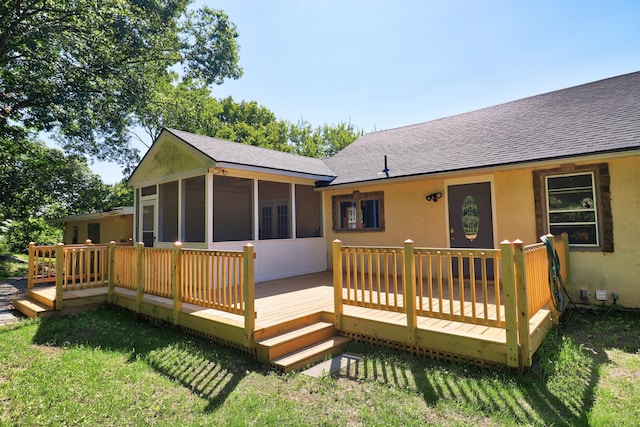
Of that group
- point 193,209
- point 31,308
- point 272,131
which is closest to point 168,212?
point 193,209

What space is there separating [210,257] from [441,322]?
125 inches

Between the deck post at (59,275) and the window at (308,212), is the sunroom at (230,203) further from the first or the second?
the deck post at (59,275)

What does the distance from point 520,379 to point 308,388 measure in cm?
205

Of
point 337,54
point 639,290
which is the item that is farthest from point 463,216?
point 337,54

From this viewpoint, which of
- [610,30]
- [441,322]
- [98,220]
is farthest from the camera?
[98,220]

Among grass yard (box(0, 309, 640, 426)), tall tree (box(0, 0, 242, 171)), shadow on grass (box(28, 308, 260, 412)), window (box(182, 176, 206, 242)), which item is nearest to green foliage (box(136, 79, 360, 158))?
tall tree (box(0, 0, 242, 171))

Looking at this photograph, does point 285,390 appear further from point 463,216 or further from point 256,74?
point 256,74

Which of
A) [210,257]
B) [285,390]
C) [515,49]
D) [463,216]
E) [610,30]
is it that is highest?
[515,49]

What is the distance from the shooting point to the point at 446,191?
766cm

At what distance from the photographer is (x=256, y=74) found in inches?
850

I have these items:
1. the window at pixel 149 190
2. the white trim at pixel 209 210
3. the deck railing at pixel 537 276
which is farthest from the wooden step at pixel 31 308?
the deck railing at pixel 537 276

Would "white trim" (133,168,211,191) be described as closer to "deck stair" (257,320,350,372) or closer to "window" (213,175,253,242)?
"window" (213,175,253,242)

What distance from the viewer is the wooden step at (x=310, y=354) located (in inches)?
145

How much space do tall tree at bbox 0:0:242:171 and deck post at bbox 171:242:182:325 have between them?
10.6 meters
